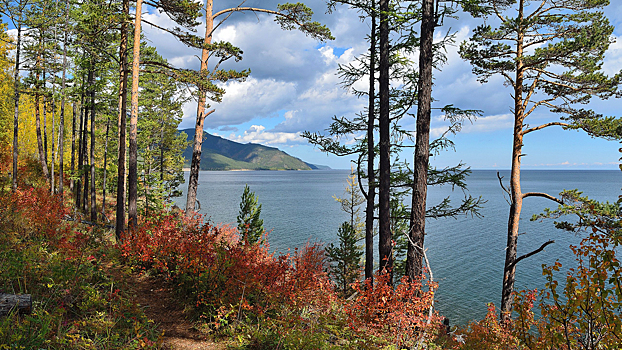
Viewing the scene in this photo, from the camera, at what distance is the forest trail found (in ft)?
16.9

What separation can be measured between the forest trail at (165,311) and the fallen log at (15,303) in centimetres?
182

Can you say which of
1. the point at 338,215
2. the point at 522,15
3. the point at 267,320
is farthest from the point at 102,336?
the point at 338,215

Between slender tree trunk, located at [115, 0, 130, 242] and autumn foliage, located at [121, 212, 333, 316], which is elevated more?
slender tree trunk, located at [115, 0, 130, 242]

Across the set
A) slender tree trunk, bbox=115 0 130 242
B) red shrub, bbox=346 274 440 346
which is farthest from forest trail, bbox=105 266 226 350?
slender tree trunk, bbox=115 0 130 242

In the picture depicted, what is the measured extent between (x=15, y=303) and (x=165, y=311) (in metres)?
2.59

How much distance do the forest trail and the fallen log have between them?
1.82m

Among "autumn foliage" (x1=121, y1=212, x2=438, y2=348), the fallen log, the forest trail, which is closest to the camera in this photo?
the fallen log

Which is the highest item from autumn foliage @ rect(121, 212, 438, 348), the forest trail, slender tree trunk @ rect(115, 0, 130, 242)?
slender tree trunk @ rect(115, 0, 130, 242)

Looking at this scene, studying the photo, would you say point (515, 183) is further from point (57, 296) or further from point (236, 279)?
point (57, 296)

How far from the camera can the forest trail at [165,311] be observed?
5156mm

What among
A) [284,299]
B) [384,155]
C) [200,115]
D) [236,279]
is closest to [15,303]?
[236,279]

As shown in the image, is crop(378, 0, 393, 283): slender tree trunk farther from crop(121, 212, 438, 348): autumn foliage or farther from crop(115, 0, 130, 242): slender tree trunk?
crop(115, 0, 130, 242): slender tree trunk

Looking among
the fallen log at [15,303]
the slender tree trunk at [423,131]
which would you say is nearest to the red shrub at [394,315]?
the slender tree trunk at [423,131]

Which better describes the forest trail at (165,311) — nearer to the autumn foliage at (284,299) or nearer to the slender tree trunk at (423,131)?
the autumn foliage at (284,299)
